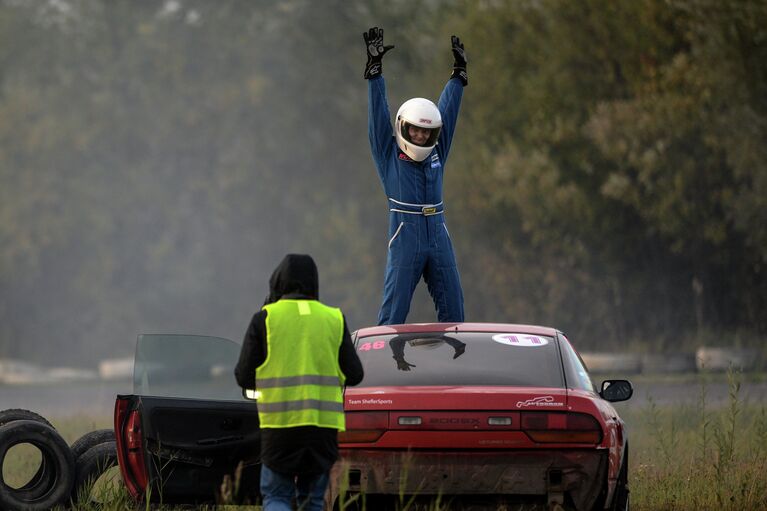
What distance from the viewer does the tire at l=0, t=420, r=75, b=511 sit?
8805 mm

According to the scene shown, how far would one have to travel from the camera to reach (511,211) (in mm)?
39250

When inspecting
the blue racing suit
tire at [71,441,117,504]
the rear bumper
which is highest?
the blue racing suit

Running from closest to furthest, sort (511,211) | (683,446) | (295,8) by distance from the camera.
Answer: (683,446)
(511,211)
(295,8)

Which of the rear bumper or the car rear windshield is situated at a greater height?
the car rear windshield

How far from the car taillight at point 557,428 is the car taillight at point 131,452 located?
2.18m

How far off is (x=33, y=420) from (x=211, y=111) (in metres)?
49.2

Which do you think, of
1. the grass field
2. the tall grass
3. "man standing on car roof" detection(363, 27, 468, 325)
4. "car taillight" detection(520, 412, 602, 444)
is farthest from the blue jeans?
"man standing on car roof" detection(363, 27, 468, 325)

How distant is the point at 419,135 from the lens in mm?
10016

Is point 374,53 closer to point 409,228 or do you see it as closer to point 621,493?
point 409,228

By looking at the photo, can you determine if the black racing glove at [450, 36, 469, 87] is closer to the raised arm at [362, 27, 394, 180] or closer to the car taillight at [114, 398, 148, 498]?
the raised arm at [362, 27, 394, 180]

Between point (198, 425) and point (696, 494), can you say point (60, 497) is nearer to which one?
point (198, 425)

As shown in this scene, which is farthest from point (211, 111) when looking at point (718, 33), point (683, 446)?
point (683, 446)

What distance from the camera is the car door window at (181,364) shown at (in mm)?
8234

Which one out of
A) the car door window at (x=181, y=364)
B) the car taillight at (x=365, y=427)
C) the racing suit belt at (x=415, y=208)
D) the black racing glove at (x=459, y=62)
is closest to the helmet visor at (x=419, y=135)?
the racing suit belt at (x=415, y=208)
